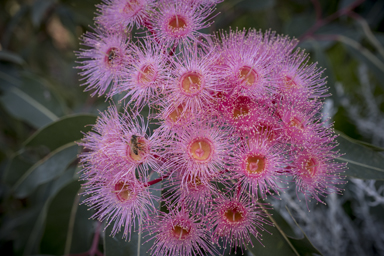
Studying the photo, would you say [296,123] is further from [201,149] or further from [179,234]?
[179,234]

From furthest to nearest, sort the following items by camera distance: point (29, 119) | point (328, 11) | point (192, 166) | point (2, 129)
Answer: point (2, 129) < point (328, 11) < point (29, 119) < point (192, 166)

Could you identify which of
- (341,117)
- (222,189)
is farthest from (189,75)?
(341,117)

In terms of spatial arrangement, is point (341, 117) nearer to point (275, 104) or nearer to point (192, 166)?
point (275, 104)

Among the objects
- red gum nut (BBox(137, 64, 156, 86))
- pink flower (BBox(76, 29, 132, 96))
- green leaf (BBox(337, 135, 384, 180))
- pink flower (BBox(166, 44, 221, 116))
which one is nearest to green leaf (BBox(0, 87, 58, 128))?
pink flower (BBox(76, 29, 132, 96))

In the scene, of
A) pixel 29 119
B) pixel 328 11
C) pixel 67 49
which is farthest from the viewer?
pixel 67 49

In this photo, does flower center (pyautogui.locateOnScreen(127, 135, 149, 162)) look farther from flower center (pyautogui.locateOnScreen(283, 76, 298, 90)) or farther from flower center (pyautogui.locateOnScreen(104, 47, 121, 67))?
flower center (pyautogui.locateOnScreen(283, 76, 298, 90))

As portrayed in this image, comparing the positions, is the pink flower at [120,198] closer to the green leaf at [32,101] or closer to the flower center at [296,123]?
the flower center at [296,123]
